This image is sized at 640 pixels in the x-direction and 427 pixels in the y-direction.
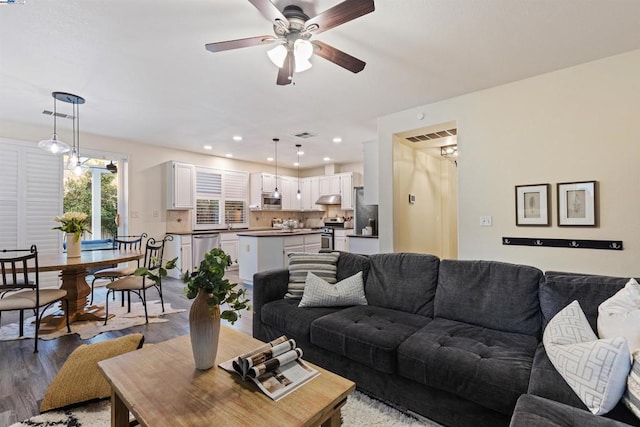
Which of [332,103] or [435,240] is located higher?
[332,103]

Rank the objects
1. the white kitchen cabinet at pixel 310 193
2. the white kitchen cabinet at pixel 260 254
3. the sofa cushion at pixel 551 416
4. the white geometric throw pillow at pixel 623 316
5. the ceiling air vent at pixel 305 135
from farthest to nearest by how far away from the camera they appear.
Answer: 1. the white kitchen cabinet at pixel 310 193
2. the ceiling air vent at pixel 305 135
3. the white kitchen cabinet at pixel 260 254
4. the white geometric throw pillow at pixel 623 316
5. the sofa cushion at pixel 551 416

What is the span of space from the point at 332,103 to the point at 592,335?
3389 millimetres

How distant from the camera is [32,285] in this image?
2.79 meters

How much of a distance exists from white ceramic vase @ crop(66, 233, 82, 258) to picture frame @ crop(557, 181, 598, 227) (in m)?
5.29

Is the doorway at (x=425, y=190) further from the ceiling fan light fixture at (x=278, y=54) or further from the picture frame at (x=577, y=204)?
the ceiling fan light fixture at (x=278, y=54)

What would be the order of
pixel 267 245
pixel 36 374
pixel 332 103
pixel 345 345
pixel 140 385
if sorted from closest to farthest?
1. pixel 140 385
2. pixel 345 345
3. pixel 36 374
4. pixel 332 103
5. pixel 267 245

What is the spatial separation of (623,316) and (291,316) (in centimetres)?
194

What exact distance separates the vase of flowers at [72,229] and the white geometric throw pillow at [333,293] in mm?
2777

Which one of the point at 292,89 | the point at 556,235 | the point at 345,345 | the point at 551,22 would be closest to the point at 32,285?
the point at 345,345

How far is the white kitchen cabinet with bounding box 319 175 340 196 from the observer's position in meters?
7.91

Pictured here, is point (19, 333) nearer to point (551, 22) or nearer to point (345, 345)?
point (345, 345)

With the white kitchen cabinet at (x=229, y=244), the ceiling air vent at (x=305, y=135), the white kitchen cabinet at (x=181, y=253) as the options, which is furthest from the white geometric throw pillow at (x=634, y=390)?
the white kitchen cabinet at (x=229, y=244)

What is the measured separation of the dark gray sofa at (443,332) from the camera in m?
1.51

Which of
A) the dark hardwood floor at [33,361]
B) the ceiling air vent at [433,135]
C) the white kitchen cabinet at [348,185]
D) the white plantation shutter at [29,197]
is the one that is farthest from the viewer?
the white kitchen cabinet at [348,185]
